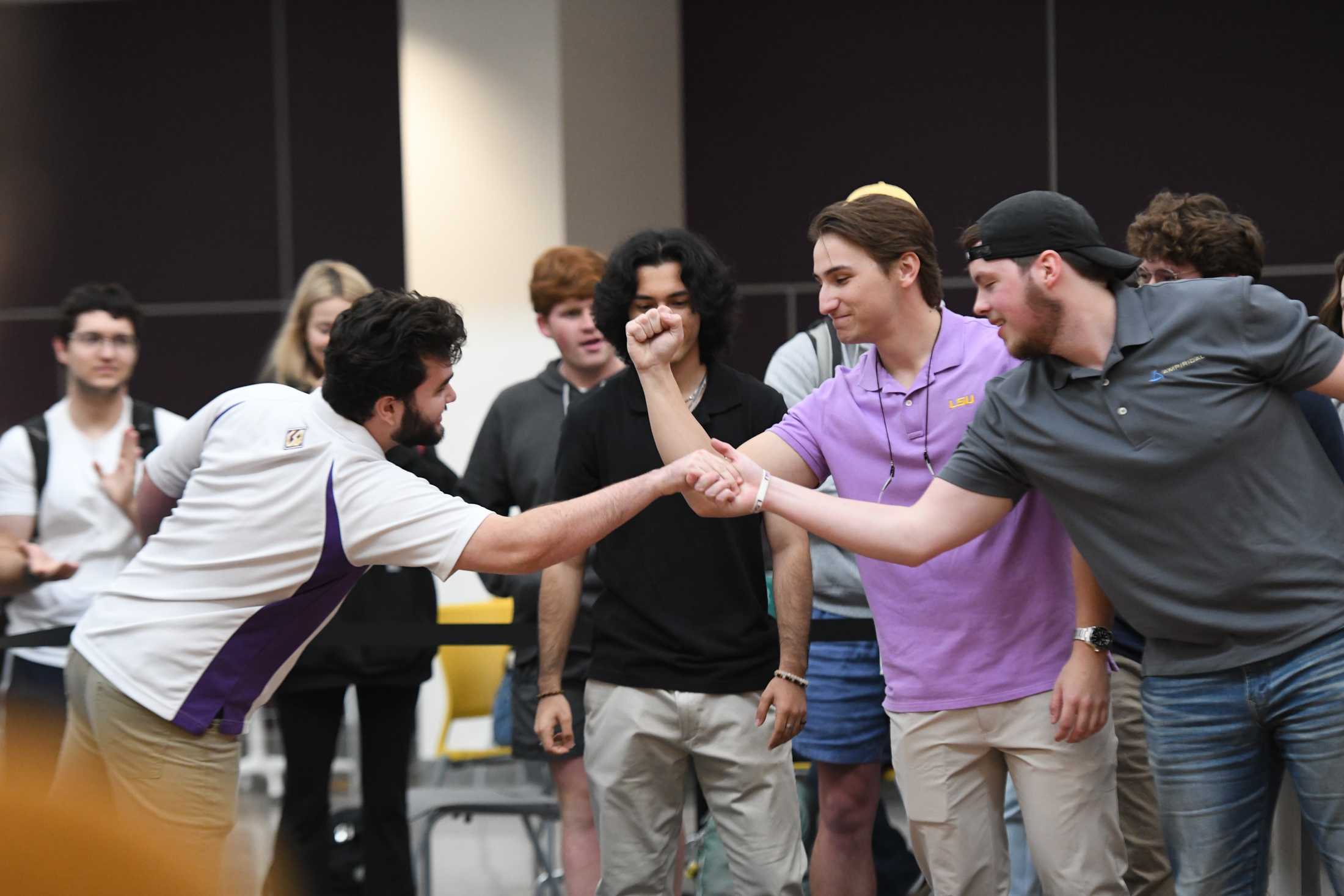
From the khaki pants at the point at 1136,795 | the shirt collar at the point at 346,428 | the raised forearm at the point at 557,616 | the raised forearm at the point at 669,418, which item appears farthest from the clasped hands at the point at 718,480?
the khaki pants at the point at 1136,795

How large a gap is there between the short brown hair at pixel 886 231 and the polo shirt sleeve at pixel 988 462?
0.36 metres

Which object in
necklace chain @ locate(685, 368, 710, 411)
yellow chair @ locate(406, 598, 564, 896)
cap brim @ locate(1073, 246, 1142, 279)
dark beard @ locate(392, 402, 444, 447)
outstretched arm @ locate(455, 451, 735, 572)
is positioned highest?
cap brim @ locate(1073, 246, 1142, 279)

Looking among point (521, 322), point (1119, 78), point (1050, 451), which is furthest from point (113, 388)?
point (1119, 78)

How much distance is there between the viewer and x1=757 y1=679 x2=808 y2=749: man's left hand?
2922 mm

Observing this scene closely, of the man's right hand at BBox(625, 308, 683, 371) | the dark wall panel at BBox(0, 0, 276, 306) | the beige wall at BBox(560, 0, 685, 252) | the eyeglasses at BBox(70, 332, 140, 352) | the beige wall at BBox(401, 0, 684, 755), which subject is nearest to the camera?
the man's right hand at BBox(625, 308, 683, 371)

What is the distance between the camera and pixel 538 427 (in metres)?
3.84

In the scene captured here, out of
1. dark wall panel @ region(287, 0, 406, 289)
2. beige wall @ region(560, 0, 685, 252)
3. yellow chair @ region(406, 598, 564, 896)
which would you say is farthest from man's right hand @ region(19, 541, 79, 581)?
dark wall panel @ region(287, 0, 406, 289)

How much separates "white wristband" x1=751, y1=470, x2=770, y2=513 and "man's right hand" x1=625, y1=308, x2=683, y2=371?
37 cm

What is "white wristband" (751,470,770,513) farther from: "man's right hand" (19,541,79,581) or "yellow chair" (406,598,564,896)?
"man's right hand" (19,541,79,581)

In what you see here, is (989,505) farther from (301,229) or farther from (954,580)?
(301,229)

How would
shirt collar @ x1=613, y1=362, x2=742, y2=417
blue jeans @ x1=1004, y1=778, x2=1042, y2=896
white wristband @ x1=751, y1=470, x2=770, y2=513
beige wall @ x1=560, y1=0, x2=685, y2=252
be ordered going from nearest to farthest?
white wristband @ x1=751, y1=470, x2=770, y2=513 → shirt collar @ x1=613, y1=362, x2=742, y2=417 → blue jeans @ x1=1004, y1=778, x2=1042, y2=896 → beige wall @ x1=560, y1=0, x2=685, y2=252

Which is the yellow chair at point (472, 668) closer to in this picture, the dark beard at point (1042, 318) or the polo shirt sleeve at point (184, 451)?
the polo shirt sleeve at point (184, 451)

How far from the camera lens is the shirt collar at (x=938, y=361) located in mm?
2855

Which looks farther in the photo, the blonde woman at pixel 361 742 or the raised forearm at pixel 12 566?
the raised forearm at pixel 12 566
